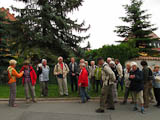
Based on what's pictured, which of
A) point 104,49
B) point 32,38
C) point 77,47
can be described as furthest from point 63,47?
point 104,49

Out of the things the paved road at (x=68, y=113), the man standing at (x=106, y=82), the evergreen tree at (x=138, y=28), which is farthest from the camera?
the evergreen tree at (x=138, y=28)

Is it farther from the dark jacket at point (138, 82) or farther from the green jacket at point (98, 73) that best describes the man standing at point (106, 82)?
the green jacket at point (98, 73)

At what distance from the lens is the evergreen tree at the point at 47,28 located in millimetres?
13945

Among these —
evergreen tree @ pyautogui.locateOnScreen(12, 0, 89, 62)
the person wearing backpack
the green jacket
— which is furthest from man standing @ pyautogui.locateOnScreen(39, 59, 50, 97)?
evergreen tree @ pyautogui.locateOnScreen(12, 0, 89, 62)

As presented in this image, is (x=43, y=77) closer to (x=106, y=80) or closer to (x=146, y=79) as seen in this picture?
(x=106, y=80)

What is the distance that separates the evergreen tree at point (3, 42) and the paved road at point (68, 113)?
9.33m

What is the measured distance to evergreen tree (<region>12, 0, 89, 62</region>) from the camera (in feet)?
45.8

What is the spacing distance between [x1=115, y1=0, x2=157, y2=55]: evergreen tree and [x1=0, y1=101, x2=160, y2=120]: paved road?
1916 cm

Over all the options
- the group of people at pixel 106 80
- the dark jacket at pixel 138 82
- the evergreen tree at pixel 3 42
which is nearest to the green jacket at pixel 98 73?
the group of people at pixel 106 80

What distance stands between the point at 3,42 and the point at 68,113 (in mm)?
11751

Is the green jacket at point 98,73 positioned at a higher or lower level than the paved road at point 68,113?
higher

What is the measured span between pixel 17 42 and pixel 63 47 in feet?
14.6

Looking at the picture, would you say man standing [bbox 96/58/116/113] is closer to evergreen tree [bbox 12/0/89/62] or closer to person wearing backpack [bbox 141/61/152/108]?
person wearing backpack [bbox 141/61/152/108]

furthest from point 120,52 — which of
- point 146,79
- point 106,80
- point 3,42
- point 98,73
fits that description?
point 3,42
